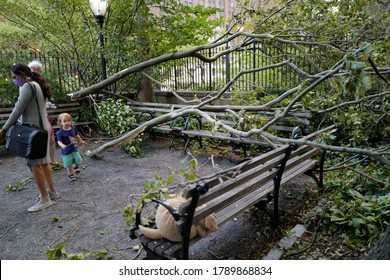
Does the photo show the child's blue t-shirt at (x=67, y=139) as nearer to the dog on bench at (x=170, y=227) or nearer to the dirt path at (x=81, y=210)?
the dirt path at (x=81, y=210)

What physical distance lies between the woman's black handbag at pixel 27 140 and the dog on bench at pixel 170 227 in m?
2.21

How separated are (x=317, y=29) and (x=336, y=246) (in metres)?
4.42

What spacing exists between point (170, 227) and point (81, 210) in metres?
2.33

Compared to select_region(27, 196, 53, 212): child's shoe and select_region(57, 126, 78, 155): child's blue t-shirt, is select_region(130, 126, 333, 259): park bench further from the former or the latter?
select_region(57, 126, 78, 155): child's blue t-shirt

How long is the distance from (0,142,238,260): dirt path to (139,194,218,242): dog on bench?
0.76 m

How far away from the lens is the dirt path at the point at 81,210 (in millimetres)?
3695

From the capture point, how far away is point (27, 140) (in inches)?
169

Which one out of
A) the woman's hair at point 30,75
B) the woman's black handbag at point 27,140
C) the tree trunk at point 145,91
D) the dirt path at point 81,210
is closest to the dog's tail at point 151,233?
the dirt path at point 81,210

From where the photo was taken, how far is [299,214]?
14.0 feet

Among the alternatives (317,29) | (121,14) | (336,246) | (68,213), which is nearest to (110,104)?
(121,14)

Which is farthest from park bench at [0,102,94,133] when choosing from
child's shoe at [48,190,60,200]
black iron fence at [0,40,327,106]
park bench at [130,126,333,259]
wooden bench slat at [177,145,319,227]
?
wooden bench slat at [177,145,319,227]

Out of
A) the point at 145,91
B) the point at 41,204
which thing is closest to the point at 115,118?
the point at 145,91

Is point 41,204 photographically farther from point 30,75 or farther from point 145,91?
point 145,91

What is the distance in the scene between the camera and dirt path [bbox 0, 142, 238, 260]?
3695mm
